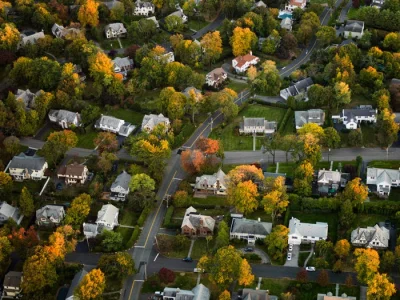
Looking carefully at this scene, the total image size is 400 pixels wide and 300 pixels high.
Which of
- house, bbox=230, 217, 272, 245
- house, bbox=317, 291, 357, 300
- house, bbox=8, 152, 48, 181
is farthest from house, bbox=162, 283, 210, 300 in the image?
house, bbox=8, 152, 48, 181

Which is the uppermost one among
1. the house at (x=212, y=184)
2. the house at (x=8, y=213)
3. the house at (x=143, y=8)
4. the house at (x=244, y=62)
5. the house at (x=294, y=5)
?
the house at (x=294, y=5)

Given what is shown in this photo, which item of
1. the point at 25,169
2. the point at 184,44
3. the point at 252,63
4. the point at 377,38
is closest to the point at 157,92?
the point at 184,44

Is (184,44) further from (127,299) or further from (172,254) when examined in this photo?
(127,299)

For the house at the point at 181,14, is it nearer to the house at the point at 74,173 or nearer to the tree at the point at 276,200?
the house at the point at 74,173

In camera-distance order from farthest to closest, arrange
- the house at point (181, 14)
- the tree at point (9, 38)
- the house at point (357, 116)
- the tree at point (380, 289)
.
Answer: the house at point (181, 14) → the tree at point (9, 38) → the house at point (357, 116) → the tree at point (380, 289)

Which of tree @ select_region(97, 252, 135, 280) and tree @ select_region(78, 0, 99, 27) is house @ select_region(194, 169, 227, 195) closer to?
tree @ select_region(97, 252, 135, 280)

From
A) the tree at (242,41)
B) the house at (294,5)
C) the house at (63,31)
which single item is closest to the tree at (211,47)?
the tree at (242,41)

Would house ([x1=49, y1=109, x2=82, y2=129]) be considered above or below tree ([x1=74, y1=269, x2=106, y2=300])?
above
